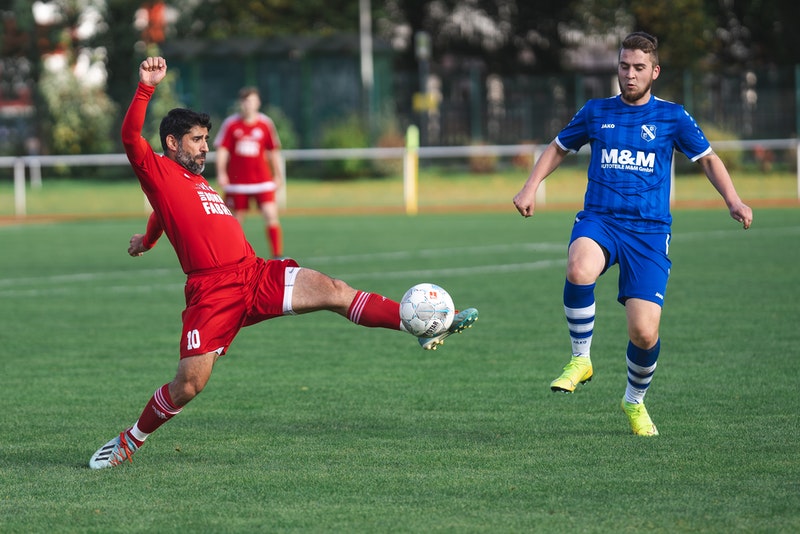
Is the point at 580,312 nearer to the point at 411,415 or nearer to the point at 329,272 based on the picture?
the point at 411,415

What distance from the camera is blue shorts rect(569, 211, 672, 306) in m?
6.45

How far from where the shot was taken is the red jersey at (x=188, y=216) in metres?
6.09

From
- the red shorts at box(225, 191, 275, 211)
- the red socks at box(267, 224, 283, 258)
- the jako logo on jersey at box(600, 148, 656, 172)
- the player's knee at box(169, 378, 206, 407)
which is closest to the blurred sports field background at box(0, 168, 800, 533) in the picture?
the player's knee at box(169, 378, 206, 407)

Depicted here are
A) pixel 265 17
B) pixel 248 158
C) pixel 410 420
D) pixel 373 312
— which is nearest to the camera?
pixel 373 312

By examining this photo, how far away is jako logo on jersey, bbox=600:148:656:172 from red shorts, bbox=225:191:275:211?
10279 mm

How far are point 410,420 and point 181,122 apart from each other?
6.76ft

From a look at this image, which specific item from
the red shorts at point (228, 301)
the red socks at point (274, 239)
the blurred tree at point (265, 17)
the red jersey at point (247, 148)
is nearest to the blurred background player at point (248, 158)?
the red jersey at point (247, 148)

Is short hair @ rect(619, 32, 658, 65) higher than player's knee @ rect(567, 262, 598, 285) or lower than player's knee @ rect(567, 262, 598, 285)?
higher

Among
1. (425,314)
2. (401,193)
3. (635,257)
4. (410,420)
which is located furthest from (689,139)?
(401,193)

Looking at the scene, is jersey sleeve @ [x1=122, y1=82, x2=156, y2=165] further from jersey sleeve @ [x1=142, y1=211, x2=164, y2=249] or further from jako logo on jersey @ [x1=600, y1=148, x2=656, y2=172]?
jako logo on jersey @ [x1=600, y1=148, x2=656, y2=172]

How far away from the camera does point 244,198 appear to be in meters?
16.8

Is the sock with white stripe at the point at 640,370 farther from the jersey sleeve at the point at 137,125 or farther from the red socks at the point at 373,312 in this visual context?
the jersey sleeve at the point at 137,125

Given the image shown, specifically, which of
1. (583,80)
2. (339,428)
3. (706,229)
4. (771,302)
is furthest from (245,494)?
(583,80)

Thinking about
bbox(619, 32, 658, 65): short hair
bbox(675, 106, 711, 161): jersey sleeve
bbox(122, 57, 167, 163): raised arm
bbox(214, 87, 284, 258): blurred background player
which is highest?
bbox(619, 32, 658, 65): short hair
